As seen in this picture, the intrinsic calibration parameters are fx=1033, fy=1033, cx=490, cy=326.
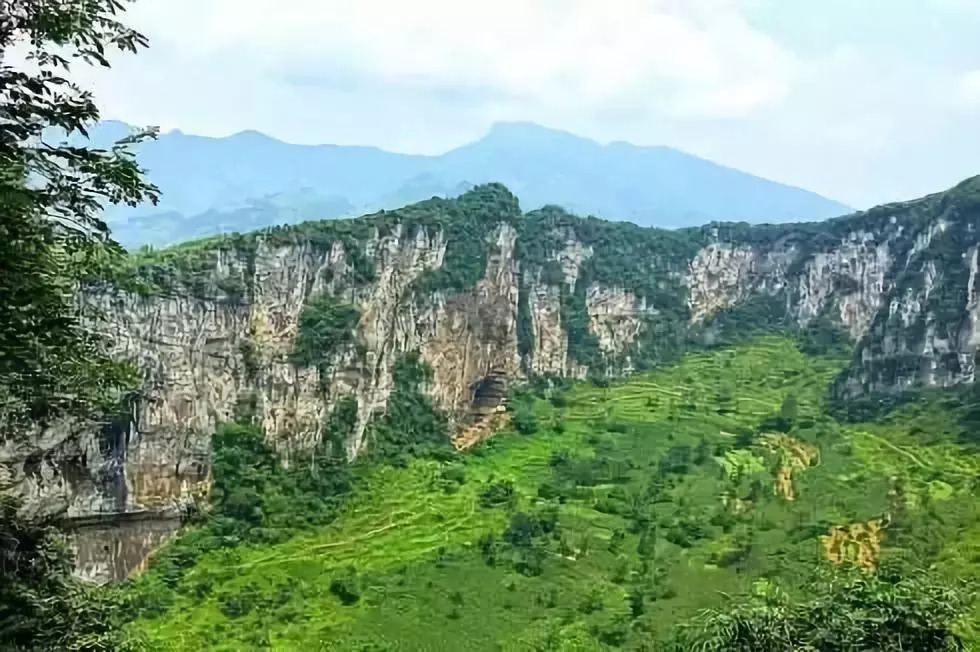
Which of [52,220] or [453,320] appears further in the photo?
[453,320]

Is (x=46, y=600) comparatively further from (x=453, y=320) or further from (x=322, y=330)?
(x=453, y=320)

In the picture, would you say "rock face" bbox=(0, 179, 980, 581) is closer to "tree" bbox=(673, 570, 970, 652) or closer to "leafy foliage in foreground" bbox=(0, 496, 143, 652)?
"leafy foliage in foreground" bbox=(0, 496, 143, 652)

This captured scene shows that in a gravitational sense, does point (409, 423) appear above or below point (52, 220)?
below

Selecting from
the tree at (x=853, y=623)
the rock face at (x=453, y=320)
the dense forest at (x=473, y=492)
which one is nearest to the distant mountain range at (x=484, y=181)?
the rock face at (x=453, y=320)

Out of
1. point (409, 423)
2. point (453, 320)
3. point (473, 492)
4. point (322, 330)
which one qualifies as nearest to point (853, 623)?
point (473, 492)

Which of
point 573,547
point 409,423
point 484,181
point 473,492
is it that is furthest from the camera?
point 484,181

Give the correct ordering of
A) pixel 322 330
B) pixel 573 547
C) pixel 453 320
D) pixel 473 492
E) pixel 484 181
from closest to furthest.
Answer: pixel 573 547 < pixel 473 492 < pixel 322 330 < pixel 453 320 < pixel 484 181

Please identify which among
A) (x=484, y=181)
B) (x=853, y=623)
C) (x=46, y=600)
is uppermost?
(x=484, y=181)
